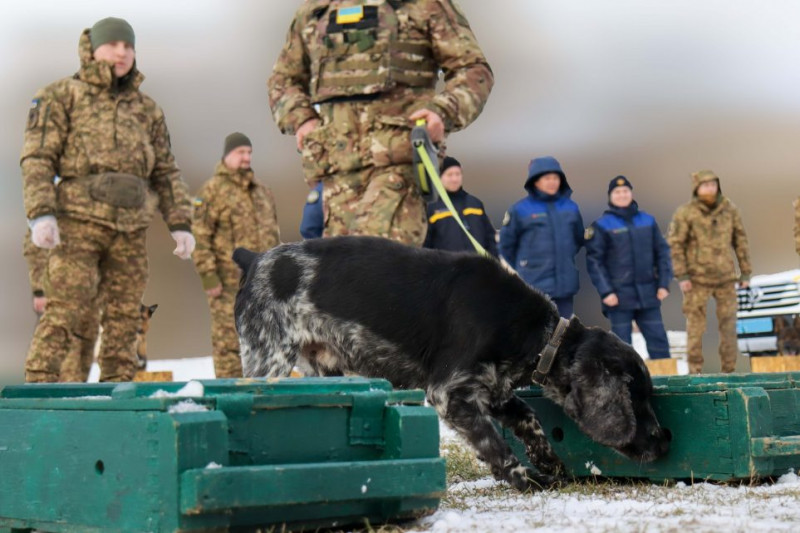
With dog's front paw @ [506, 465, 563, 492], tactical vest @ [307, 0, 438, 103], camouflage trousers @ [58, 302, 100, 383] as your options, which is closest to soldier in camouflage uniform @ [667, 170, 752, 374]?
tactical vest @ [307, 0, 438, 103]

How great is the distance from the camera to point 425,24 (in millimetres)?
6113

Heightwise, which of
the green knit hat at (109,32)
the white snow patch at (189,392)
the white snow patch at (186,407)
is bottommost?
the white snow patch at (186,407)

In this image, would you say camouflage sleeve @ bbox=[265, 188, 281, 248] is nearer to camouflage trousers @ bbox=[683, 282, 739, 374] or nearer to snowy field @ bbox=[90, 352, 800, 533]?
camouflage trousers @ bbox=[683, 282, 739, 374]

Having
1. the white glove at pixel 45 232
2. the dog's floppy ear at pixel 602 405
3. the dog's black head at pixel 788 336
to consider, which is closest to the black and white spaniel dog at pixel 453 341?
the dog's floppy ear at pixel 602 405

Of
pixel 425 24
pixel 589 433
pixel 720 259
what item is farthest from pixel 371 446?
pixel 720 259

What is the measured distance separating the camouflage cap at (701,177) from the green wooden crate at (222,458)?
10600mm

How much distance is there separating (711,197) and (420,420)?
1072cm

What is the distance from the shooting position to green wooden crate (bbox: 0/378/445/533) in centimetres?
273

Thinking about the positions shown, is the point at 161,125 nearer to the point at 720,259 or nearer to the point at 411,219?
the point at 411,219

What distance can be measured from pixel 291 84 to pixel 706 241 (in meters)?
8.00

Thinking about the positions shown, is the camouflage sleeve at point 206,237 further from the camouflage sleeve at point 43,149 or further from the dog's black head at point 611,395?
the dog's black head at point 611,395

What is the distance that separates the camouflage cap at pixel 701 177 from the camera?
13091 mm

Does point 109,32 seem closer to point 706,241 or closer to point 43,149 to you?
point 43,149

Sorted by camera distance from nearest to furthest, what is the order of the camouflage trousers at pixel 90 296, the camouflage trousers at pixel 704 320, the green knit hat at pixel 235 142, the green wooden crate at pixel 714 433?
1. the green wooden crate at pixel 714 433
2. the camouflage trousers at pixel 90 296
3. the green knit hat at pixel 235 142
4. the camouflage trousers at pixel 704 320
